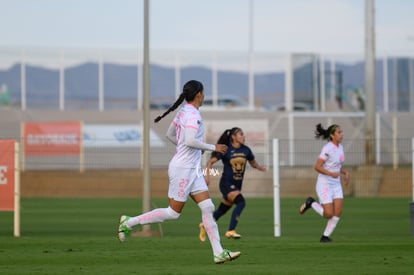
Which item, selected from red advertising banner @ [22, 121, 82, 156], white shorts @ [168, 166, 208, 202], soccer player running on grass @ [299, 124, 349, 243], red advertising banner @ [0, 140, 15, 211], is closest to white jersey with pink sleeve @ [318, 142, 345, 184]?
soccer player running on grass @ [299, 124, 349, 243]

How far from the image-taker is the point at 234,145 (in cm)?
1958

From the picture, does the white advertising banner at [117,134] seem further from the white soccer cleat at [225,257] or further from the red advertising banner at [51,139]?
the white soccer cleat at [225,257]

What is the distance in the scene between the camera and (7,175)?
19578mm

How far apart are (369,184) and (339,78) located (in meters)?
16.9

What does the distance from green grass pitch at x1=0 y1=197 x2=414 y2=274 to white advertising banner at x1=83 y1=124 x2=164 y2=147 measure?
13593mm

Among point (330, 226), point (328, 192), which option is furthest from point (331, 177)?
point (330, 226)

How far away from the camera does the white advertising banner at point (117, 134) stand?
41844mm

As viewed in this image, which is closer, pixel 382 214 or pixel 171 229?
pixel 171 229

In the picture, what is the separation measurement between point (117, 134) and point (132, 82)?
837cm

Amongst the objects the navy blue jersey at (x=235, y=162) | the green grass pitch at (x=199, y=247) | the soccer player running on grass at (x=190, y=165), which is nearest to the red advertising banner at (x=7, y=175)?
the green grass pitch at (x=199, y=247)

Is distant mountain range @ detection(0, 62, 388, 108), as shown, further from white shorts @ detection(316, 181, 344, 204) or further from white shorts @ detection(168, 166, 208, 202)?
white shorts @ detection(168, 166, 208, 202)

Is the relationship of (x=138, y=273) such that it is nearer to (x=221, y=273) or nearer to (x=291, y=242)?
(x=221, y=273)

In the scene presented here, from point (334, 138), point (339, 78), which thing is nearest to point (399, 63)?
point (339, 78)

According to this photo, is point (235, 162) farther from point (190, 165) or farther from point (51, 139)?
point (51, 139)
